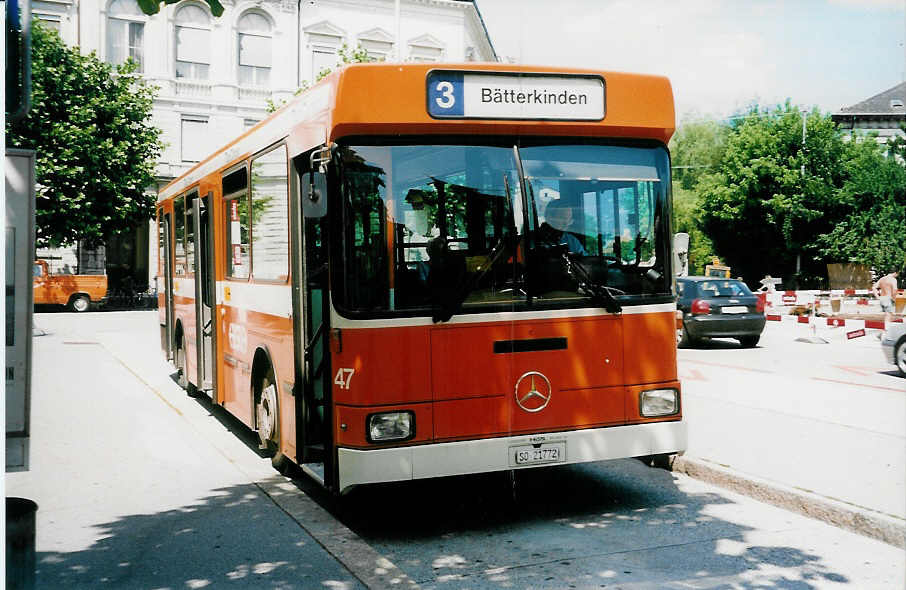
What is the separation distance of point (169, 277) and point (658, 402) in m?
8.87

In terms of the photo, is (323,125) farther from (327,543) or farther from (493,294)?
(327,543)

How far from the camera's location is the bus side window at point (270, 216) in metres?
7.04

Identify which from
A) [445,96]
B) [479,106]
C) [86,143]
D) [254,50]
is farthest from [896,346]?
[86,143]

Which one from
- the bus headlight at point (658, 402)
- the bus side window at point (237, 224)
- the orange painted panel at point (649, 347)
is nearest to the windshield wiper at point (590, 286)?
the orange painted panel at point (649, 347)

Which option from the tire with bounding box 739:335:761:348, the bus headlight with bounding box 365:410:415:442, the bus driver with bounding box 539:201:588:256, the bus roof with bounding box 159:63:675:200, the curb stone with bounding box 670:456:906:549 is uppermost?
the bus roof with bounding box 159:63:675:200

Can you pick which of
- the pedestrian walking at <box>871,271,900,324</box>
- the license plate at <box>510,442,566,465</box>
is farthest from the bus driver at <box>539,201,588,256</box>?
the pedestrian walking at <box>871,271,900,324</box>

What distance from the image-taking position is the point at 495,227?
19.4 ft

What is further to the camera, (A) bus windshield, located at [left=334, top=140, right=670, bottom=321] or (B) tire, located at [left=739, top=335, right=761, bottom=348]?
(B) tire, located at [left=739, top=335, right=761, bottom=348]

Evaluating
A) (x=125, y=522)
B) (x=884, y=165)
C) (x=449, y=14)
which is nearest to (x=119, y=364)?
(x=125, y=522)

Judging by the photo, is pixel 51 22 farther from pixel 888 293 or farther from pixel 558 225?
pixel 558 225

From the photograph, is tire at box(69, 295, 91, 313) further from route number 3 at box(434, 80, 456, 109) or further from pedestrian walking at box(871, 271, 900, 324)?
route number 3 at box(434, 80, 456, 109)

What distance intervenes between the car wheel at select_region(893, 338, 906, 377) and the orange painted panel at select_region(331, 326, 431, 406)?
36.3 ft

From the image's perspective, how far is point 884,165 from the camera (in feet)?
133

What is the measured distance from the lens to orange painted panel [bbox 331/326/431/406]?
5770 millimetres
